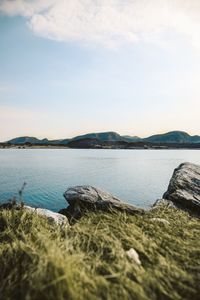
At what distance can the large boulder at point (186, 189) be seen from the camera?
41.1ft

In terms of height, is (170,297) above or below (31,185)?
above

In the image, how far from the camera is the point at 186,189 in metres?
14.1

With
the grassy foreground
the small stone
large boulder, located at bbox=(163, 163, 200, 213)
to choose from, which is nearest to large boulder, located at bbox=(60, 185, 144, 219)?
the grassy foreground

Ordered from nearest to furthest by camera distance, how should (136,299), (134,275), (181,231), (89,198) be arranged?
(136,299)
(134,275)
(181,231)
(89,198)

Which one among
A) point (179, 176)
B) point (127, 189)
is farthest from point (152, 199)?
point (179, 176)

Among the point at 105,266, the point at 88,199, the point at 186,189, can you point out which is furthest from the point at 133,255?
the point at 186,189

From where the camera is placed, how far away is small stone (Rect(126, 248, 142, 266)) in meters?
4.79

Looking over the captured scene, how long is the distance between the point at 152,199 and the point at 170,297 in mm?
24064

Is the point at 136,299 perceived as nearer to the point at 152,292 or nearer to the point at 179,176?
the point at 152,292

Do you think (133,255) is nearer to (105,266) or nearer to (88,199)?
(105,266)

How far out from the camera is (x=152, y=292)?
4188mm

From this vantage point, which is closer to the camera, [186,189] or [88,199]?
[88,199]

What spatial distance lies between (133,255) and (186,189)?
9732 mm

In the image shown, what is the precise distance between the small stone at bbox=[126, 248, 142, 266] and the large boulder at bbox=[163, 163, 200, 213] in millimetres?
7851
